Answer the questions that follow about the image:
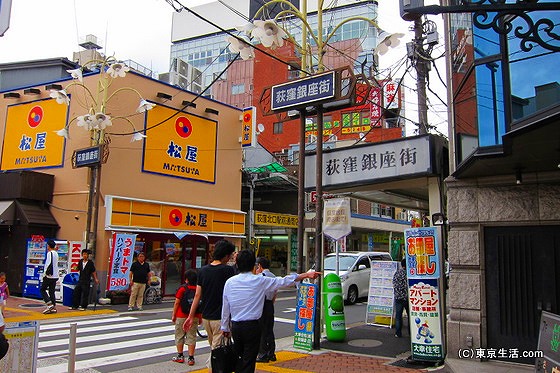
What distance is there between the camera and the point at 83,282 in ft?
46.8

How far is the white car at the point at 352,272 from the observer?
1711 cm

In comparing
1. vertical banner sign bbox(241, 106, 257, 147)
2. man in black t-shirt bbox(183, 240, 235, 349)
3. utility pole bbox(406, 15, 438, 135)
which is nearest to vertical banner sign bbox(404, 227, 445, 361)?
man in black t-shirt bbox(183, 240, 235, 349)

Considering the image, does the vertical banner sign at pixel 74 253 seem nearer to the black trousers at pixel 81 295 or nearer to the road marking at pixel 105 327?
the black trousers at pixel 81 295

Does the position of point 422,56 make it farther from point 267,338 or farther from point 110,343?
point 110,343

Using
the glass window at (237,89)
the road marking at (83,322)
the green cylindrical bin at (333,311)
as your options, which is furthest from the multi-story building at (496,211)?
the glass window at (237,89)

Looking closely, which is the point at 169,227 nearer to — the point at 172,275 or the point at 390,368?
the point at 172,275

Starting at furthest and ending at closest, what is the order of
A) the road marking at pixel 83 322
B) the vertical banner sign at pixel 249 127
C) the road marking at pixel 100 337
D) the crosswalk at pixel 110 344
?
1. the vertical banner sign at pixel 249 127
2. the road marking at pixel 83 322
3. the road marking at pixel 100 337
4. the crosswalk at pixel 110 344

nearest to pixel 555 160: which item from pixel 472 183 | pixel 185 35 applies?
pixel 472 183

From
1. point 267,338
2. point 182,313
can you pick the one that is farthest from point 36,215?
point 267,338

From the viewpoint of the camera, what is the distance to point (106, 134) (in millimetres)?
16984

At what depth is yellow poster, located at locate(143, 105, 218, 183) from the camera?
1867 centimetres

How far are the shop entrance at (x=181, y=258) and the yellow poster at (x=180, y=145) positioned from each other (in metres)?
2.72

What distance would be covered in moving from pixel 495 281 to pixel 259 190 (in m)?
23.0

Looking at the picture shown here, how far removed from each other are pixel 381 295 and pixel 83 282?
28.8 ft
